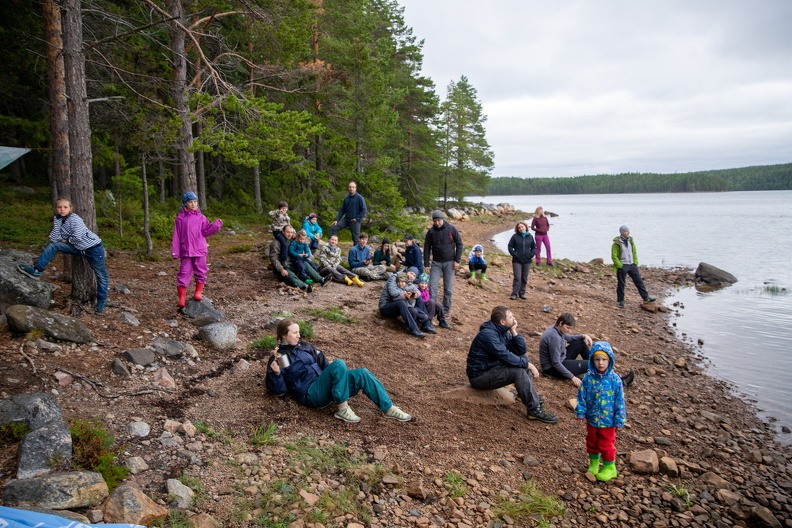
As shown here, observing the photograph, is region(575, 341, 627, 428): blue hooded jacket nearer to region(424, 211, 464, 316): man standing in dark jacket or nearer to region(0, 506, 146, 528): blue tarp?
region(0, 506, 146, 528): blue tarp

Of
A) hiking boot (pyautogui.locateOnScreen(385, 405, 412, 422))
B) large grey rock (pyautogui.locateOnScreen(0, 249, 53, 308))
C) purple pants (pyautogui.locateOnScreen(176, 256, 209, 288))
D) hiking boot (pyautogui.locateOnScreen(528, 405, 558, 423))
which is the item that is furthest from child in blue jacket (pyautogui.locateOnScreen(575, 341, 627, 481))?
large grey rock (pyautogui.locateOnScreen(0, 249, 53, 308))

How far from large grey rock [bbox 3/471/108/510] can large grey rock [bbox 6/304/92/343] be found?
Result: 3.13 meters

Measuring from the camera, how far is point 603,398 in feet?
16.8

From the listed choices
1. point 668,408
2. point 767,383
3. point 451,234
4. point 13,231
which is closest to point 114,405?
point 451,234

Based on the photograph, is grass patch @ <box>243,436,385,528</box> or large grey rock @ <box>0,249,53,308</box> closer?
grass patch @ <box>243,436,385,528</box>

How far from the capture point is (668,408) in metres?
7.44

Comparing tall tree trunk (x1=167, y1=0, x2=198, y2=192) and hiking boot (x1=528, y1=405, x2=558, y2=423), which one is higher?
tall tree trunk (x1=167, y1=0, x2=198, y2=192)

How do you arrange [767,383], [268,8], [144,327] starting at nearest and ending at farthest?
[144,327] < [767,383] < [268,8]

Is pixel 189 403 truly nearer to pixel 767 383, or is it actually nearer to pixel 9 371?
pixel 9 371

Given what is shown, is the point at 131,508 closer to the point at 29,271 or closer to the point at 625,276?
the point at 29,271

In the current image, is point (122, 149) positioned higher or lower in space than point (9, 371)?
higher

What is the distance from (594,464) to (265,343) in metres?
4.84

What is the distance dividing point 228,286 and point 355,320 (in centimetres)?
318

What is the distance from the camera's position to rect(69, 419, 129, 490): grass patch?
12.2ft
